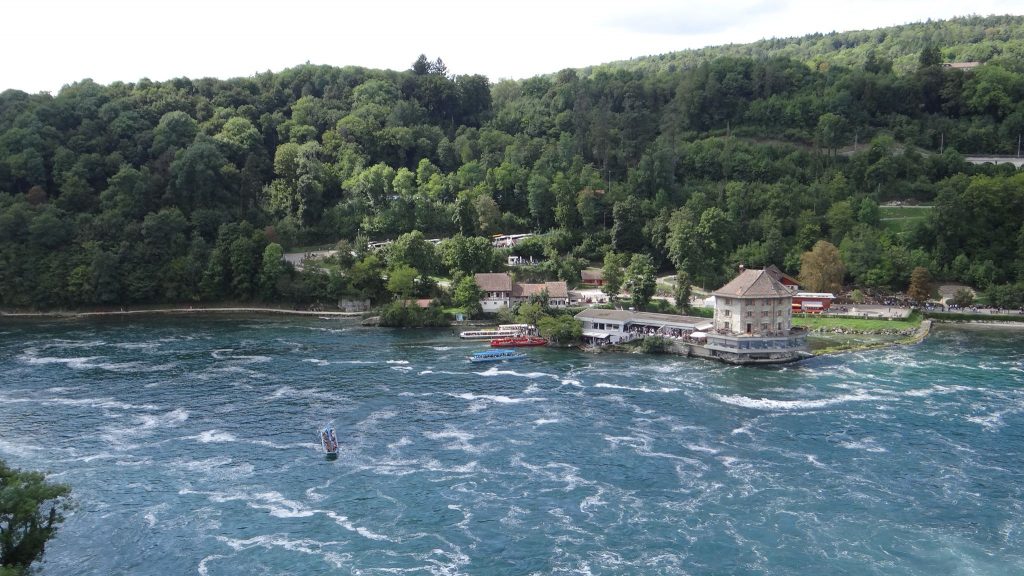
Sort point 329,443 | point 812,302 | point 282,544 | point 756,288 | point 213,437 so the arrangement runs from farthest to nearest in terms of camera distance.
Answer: point 812,302, point 756,288, point 213,437, point 329,443, point 282,544

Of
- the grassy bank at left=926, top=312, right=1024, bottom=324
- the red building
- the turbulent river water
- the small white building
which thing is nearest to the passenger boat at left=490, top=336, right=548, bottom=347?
the turbulent river water

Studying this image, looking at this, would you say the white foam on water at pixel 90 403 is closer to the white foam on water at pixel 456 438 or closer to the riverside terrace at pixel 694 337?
the white foam on water at pixel 456 438

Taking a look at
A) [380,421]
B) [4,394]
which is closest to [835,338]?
[380,421]

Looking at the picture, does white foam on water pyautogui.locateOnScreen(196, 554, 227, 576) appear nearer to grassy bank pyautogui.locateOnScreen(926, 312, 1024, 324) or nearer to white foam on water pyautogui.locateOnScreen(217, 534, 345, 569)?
white foam on water pyautogui.locateOnScreen(217, 534, 345, 569)

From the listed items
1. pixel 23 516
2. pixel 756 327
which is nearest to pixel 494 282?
pixel 756 327

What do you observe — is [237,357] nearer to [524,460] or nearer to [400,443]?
[400,443]

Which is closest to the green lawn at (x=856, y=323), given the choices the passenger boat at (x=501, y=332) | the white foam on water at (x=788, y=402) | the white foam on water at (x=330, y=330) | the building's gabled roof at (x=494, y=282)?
the white foam on water at (x=788, y=402)

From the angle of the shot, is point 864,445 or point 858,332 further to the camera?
point 858,332
